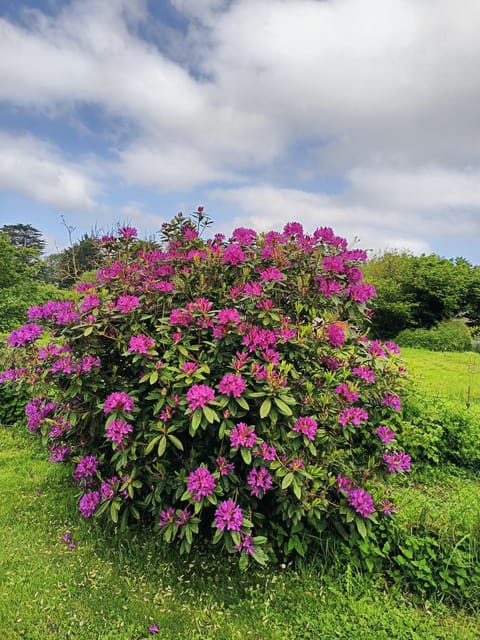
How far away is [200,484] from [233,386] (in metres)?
0.46

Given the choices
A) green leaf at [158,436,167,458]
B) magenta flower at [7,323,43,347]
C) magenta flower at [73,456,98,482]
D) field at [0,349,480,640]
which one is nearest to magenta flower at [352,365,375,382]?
field at [0,349,480,640]

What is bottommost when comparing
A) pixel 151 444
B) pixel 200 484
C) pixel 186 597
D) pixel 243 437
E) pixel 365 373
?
pixel 186 597

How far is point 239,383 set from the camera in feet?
6.44

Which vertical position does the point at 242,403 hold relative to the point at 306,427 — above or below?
above

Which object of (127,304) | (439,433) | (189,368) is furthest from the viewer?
(439,433)

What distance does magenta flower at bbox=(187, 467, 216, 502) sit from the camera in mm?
1940

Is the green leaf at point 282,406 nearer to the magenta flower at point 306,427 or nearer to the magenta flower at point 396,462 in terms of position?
the magenta flower at point 306,427

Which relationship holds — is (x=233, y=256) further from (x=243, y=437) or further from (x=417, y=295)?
(x=417, y=295)

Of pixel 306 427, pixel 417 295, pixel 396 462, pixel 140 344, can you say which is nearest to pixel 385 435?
pixel 396 462

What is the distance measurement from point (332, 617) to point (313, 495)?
1.78 ft

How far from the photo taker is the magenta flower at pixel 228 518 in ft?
6.31

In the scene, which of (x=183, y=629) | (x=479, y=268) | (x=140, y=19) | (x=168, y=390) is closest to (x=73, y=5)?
(x=140, y=19)

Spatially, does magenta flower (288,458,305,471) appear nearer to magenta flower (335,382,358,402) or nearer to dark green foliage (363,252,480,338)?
magenta flower (335,382,358,402)

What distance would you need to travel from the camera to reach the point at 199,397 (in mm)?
1937
